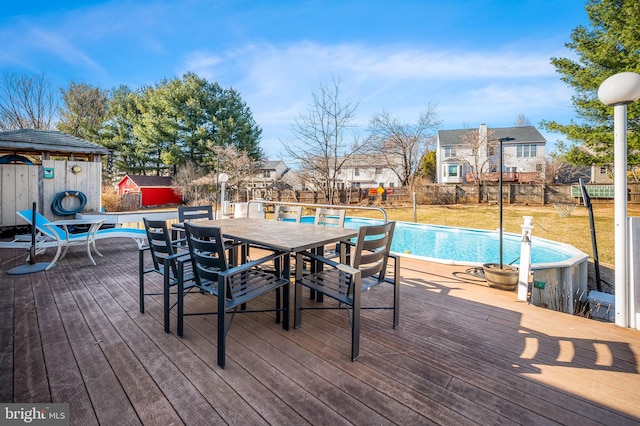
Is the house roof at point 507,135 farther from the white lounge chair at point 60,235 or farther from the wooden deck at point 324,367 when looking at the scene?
the white lounge chair at point 60,235

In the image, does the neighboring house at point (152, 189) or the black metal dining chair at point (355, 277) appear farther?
the neighboring house at point (152, 189)

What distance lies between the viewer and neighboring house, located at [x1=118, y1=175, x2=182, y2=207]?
782 inches

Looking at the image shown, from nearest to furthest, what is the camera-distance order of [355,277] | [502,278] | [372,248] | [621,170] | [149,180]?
[355,277], [372,248], [621,170], [502,278], [149,180]

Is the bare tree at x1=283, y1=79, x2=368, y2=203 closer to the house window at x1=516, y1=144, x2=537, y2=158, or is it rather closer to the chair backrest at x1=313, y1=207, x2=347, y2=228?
the chair backrest at x1=313, y1=207, x2=347, y2=228

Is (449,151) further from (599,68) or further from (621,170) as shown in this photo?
(621,170)

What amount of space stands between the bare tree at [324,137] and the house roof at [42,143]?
26.4 ft

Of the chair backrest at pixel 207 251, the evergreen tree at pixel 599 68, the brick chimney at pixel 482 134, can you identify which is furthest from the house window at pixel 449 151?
the chair backrest at pixel 207 251

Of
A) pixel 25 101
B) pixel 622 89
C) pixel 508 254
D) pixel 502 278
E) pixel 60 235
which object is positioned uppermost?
pixel 25 101

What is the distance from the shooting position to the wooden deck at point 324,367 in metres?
1.54

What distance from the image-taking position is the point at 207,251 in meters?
2.12

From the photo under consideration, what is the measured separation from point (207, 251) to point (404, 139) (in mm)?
20417

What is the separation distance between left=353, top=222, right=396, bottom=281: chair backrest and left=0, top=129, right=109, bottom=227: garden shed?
804 cm

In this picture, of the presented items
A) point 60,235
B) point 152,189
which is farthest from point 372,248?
point 152,189

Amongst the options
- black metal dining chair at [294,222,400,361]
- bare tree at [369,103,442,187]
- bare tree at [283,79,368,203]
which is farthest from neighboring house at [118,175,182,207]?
black metal dining chair at [294,222,400,361]
